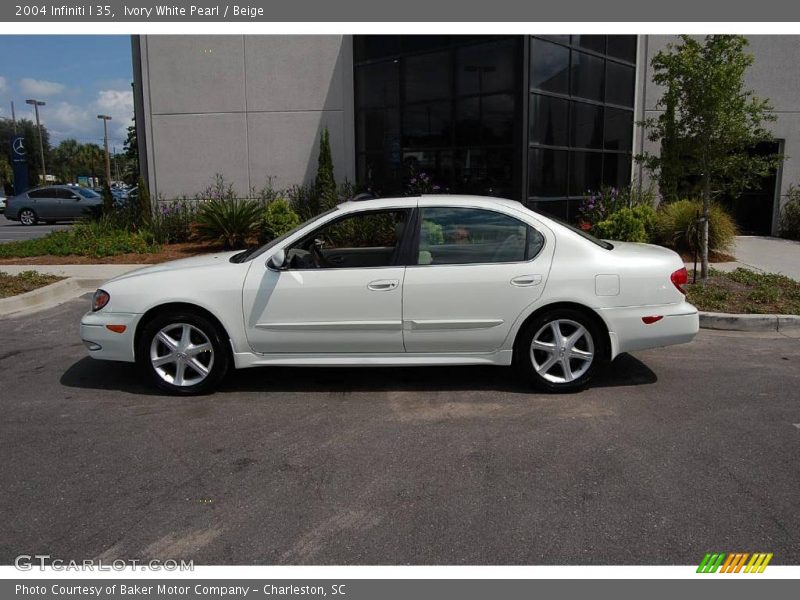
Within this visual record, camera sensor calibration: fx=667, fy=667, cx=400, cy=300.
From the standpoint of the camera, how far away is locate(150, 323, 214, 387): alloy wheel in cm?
529

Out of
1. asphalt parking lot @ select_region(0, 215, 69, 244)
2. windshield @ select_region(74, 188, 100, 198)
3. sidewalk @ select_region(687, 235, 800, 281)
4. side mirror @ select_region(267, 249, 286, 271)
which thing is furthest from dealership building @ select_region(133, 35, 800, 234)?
windshield @ select_region(74, 188, 100, 198)

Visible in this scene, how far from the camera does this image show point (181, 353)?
5.31 metres

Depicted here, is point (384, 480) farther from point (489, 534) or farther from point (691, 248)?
point (691, 248)

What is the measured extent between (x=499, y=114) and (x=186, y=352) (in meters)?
9.46

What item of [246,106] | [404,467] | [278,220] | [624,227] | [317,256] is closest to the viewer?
[404,467]

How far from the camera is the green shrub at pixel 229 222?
43.3ft

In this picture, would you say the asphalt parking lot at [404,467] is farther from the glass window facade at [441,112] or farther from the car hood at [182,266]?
the glass window facade at [441,112]

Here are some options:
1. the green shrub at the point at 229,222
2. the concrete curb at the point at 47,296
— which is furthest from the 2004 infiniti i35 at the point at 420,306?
the green shrub at the point at 229,222

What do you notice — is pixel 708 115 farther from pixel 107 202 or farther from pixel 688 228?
pixel 107 202

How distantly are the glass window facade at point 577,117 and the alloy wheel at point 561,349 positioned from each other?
26.6ft

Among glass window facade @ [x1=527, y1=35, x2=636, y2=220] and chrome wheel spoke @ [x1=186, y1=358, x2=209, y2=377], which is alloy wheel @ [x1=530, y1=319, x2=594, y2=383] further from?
glass window facade @ [x1=527, y1=35, x2=636, y2=220]

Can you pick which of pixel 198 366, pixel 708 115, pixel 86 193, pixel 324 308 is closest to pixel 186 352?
pixel 198 366

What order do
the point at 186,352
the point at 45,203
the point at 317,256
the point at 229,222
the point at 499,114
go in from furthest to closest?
the point at 45,203 < the point at 229,222 < the point at 499,114 < the point at 317,256 < the point at 186,352

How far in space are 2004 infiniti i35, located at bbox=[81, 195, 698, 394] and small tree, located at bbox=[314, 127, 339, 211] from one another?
361 inches
